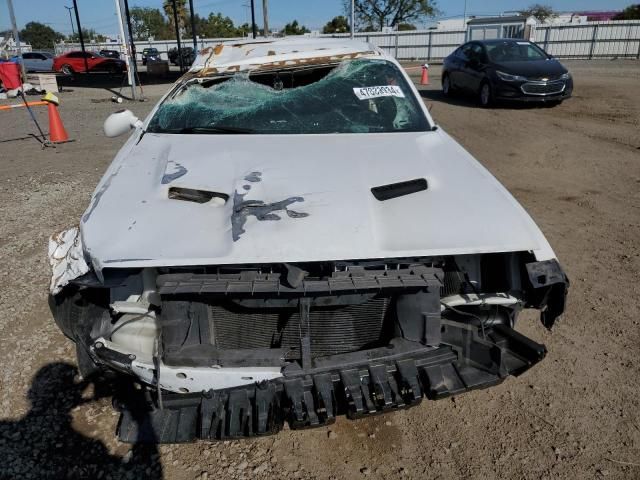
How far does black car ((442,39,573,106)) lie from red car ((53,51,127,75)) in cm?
2245

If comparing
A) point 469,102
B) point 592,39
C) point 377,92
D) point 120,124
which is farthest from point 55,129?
point 592,39

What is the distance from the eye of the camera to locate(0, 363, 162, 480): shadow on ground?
7.33ft

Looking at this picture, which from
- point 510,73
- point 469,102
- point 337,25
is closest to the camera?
point 510,73

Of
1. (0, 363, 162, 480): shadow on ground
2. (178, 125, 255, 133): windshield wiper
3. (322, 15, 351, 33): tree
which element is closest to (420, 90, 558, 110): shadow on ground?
(178, 125, 255, 133): windshield wiper

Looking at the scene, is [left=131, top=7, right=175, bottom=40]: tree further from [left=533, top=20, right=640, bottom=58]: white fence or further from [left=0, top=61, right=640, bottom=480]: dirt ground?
[left=0, top=61, right=640, bottom=480]: dirt ground

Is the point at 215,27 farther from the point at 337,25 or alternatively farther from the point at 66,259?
the point at 66,259

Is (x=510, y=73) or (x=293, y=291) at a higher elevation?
(x=293, y=291)

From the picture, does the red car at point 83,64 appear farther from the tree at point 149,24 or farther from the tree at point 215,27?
the tree at point 149,24

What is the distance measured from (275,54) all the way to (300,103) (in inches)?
23.9

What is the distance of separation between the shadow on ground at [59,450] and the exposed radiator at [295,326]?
0.70 meters

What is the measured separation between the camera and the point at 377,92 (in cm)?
351

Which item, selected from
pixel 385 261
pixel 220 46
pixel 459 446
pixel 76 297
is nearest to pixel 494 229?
pixel 385 261

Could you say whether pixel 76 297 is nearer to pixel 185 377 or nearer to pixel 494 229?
pixel 185 377

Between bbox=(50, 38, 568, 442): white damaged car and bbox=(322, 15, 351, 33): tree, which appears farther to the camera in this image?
bbox=(322, 15, 351, 33): tree
